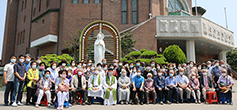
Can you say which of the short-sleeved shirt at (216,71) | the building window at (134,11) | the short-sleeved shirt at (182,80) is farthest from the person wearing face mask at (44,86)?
the building window at (134,11)

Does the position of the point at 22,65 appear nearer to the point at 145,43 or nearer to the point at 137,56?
the point at 137,56

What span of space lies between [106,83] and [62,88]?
6.45 ft

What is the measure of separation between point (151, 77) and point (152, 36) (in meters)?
11.9

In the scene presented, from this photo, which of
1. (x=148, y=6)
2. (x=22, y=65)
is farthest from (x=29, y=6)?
(x=22, y=65)

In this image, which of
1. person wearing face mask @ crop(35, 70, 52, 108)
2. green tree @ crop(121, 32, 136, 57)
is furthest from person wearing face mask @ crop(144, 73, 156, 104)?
green tree @ crop(121, 32, 136, 57)

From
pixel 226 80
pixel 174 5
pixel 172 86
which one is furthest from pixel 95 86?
pixel 174 5

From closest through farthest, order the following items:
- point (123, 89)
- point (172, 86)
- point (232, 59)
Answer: point (123, 89) < point (172, 86) < point (232, 59)

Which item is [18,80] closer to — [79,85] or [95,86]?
[79,85]

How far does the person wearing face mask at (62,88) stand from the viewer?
22.3 ft

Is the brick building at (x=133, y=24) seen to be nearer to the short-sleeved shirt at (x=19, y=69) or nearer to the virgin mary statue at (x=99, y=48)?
the virgin mary statue at (x=99, y=48)

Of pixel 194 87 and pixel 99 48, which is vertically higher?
pixel 99 48

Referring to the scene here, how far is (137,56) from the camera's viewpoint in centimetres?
1535

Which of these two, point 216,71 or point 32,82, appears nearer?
point 32,82

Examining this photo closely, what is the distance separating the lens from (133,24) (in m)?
22.9
